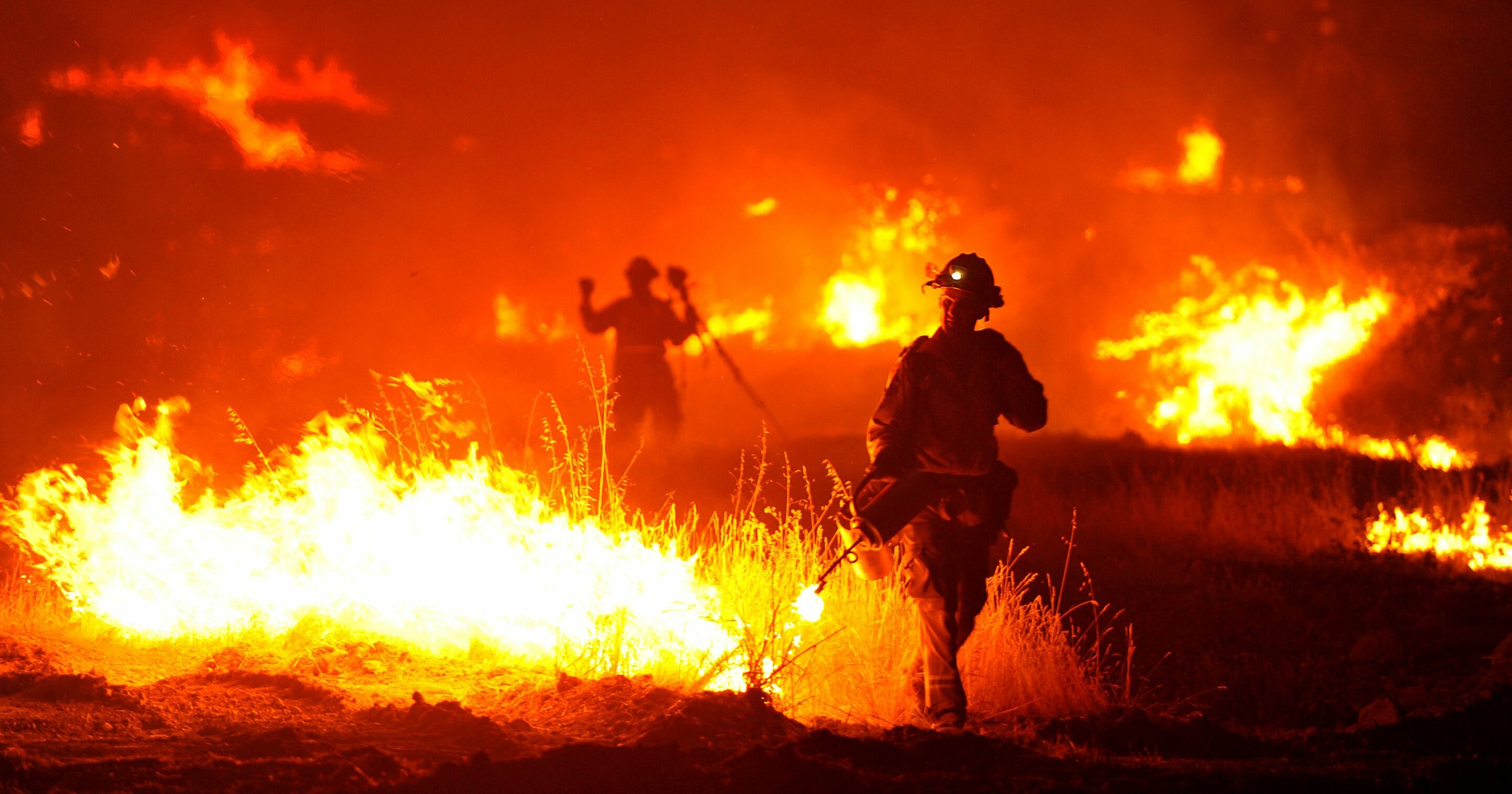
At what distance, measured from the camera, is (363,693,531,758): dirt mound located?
390 centimetres

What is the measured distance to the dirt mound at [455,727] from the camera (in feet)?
12.8

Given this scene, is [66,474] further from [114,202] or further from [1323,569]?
[1323,569]

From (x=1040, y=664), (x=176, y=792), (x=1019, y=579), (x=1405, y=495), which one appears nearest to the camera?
(x=176, y=792)

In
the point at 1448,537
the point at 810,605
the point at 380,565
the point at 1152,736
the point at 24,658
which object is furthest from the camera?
the point at 1448,537

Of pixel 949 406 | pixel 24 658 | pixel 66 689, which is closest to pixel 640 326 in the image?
pixel 24 658

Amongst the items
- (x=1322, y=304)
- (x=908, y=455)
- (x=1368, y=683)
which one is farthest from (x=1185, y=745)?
(x=1322, y=304)

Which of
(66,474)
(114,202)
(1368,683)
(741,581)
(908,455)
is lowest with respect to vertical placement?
(1368,683)

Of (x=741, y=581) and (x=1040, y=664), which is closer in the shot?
(x=1040, y=664)

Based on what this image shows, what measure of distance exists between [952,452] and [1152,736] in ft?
4.60

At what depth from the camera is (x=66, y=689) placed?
15.4 feet

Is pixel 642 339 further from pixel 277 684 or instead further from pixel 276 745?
pixel 276 745

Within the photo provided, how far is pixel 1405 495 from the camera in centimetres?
1094

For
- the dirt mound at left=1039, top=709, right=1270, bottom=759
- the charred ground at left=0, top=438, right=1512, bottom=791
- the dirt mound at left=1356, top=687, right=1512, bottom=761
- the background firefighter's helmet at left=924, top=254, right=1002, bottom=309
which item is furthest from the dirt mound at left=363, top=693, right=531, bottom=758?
the dirt mound at left=1356, top=687, right=1512, bottom=761

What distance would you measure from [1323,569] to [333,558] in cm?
734
